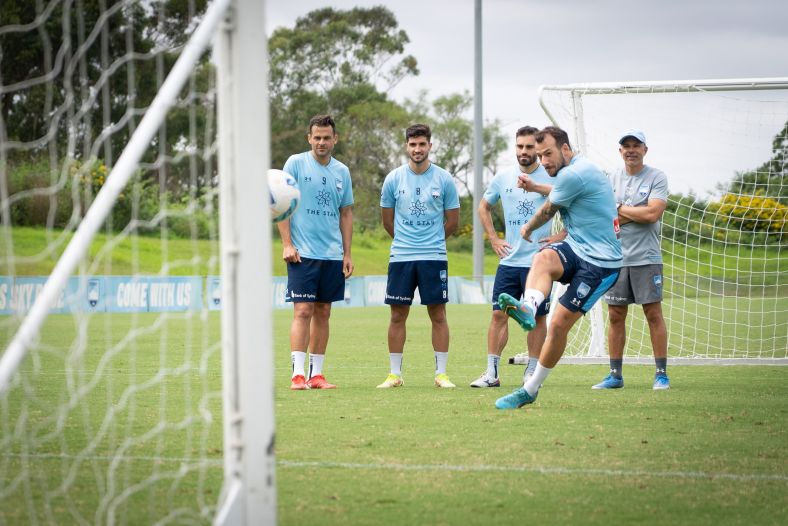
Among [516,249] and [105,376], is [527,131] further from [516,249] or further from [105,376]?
[105,376]

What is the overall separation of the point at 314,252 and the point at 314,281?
232mm

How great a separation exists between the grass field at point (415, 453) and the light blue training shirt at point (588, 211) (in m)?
1.02

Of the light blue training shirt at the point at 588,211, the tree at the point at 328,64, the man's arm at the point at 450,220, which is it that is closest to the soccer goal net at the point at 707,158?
the man's arm at the point at 450,220

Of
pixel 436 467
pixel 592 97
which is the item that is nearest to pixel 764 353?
pixel 592 97

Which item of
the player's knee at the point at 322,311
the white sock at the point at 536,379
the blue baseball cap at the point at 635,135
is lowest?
the white sock at the point at 536,379

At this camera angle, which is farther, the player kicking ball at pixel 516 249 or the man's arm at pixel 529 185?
the player kicking ball at pixel 516 249

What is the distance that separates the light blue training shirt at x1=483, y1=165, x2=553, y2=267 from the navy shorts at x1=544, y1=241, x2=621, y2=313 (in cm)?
156

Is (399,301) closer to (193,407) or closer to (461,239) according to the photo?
(193,407)

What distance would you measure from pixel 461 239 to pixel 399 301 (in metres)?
40.7

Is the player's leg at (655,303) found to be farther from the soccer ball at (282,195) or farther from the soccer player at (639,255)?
the soccer ball at (282,195)

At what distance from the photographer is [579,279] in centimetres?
675

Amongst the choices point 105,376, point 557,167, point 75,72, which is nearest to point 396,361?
point 557,167

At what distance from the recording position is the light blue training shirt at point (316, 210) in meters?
8.19

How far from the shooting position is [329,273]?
8.21 metres
